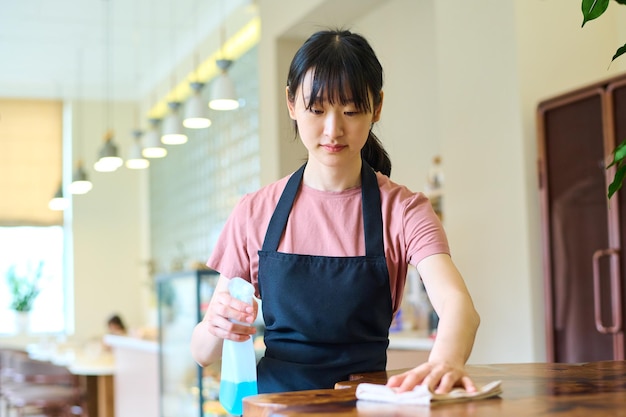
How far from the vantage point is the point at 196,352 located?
A: 5.56 ft

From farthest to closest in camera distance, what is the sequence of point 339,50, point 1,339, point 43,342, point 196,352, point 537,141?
point 1,339, point 43,342, point 537,141, point 196,352, point 339,50

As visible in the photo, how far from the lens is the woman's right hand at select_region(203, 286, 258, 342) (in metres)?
1.47

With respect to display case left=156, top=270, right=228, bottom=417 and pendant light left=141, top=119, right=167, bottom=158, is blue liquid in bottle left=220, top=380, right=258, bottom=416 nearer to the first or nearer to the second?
display case left=156, top=270, right=228, bottom=417

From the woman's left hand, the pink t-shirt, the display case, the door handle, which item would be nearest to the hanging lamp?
the display case

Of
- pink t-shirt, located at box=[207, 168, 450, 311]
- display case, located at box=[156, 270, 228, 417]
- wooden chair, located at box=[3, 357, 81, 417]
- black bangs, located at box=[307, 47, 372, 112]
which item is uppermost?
black bangs, located at box=[307, 47, 372, 112]

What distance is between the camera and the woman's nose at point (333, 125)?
4.95 feet

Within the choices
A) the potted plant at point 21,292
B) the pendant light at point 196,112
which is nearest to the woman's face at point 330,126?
the pendant light at point 196,112

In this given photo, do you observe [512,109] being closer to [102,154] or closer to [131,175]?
[102,154]

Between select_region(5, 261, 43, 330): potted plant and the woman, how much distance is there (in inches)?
357

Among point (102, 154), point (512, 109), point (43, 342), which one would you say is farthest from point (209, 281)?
point (43, 342)

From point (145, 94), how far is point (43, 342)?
3469 mm

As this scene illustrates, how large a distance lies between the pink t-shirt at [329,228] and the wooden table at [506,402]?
0.86 feet

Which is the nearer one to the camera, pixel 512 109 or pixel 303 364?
pixel 303 364

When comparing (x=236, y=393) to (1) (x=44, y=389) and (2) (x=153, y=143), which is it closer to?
(2) (x=153, y=143)
